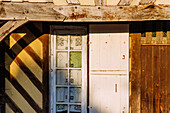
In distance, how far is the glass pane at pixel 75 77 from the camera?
109 inches

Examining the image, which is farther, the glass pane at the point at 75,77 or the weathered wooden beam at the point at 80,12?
the glass pane at the point at 75,77

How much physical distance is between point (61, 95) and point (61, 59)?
72 centimetres

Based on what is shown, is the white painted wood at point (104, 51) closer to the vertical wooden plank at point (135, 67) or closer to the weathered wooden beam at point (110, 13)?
the vertical wooden plank at point (135, 67)

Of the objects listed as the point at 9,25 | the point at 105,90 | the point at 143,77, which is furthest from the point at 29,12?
the point at 143,77

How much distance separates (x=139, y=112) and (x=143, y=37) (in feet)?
4.82

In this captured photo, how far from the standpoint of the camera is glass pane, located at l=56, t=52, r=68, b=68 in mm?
2771

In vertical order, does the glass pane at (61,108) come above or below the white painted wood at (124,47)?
below

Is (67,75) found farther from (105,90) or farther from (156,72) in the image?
(156,72)

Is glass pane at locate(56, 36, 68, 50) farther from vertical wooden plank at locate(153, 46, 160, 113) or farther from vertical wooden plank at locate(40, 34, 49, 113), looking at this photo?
vertical wooden plank at locate(153, 46, 160, 113)

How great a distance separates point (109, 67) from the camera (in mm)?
2715

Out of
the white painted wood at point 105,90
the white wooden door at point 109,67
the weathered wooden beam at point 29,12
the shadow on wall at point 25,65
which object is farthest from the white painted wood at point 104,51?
the shadow on wall at point 25,65

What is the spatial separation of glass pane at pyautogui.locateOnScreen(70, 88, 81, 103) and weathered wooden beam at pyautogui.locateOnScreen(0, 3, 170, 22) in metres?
1.38

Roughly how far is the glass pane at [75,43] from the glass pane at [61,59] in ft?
0.69

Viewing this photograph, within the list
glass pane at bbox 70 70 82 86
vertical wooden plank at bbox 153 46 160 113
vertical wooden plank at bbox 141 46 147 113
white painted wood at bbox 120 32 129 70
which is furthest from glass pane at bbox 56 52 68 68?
vertical wooden plank at bbox 153 46 160 113
